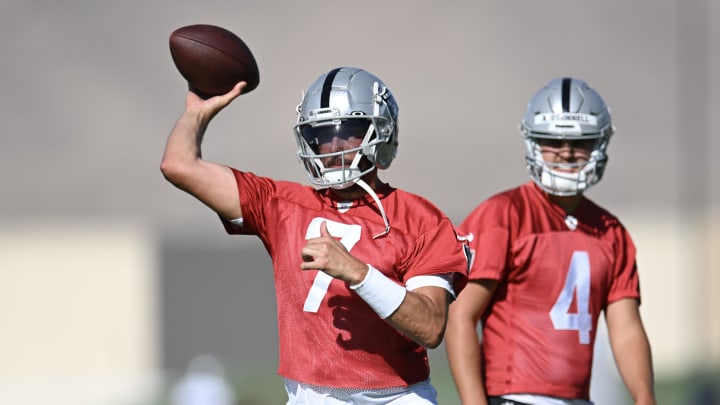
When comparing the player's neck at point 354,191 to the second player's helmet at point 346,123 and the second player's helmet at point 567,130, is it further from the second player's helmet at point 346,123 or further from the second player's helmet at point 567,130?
the second player's helmet at point 567,130

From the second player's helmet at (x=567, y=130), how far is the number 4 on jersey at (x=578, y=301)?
29 centimetres

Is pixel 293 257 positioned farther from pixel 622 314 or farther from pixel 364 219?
pixel 622 314

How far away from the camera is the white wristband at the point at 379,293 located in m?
3.40

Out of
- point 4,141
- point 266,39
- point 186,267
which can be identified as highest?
point 266,39

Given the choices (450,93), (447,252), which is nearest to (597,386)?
(447,252)

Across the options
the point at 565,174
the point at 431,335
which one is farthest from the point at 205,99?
the point at 565,174

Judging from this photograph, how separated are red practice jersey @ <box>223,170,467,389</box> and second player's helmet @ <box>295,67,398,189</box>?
0.15 metres

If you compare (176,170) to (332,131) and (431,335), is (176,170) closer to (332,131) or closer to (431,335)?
(332,131)

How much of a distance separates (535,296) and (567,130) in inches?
26.3

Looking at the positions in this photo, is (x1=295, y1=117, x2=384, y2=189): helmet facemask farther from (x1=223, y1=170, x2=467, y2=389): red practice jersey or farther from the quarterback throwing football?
(x1=223, y1=170, x2=467, y2=389): red practice jersey

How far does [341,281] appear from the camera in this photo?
3.71m

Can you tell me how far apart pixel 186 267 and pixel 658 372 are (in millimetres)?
4427

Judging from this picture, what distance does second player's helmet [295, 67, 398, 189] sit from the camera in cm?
374

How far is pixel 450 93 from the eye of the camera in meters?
21.2
